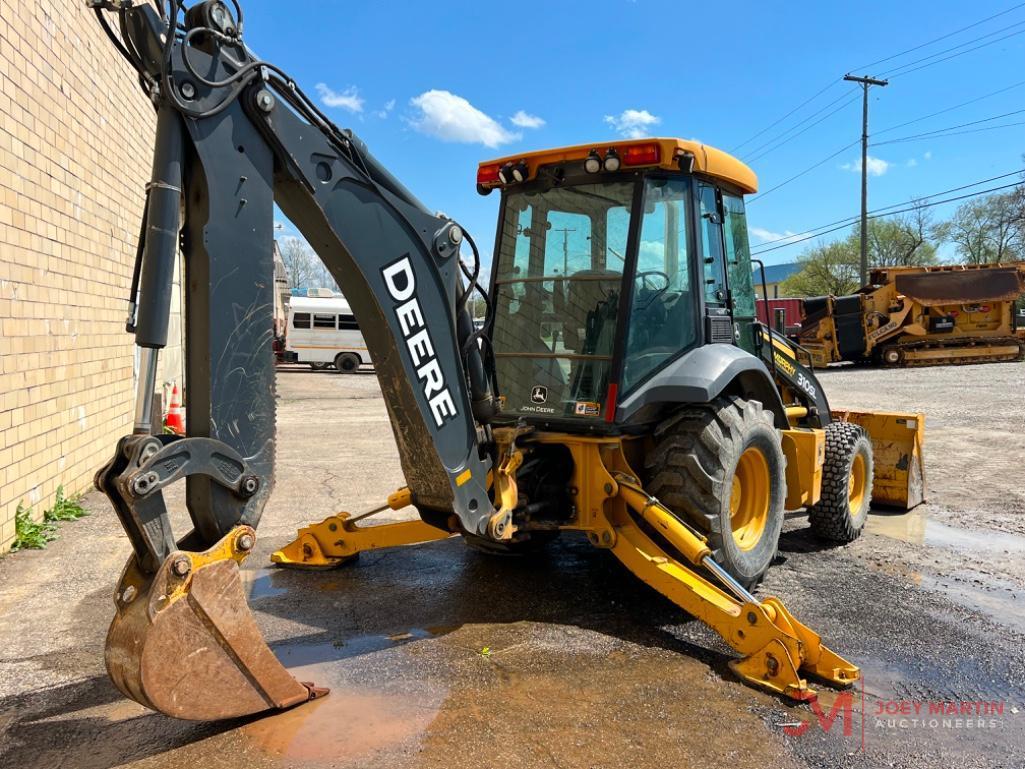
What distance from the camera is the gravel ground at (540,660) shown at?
310 centimetres

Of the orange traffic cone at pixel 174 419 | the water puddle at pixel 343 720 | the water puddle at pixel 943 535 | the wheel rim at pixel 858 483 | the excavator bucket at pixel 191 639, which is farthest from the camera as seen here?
the orange traffic cone at pixel 174 419

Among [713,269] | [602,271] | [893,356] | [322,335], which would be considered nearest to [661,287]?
[602,271]

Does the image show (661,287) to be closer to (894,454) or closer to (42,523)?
(894,454)

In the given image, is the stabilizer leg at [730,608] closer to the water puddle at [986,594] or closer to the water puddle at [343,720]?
the water puddle at [343,720]

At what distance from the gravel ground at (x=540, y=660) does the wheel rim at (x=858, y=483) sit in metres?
0.35

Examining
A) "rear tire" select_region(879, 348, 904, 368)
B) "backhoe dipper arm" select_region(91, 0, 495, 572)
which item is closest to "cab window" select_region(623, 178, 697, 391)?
"backhoe dipper arm" select_region(91, 0, 495, 572)

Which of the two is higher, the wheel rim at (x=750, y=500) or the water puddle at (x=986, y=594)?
the wheel rim at (x=750, y=500)

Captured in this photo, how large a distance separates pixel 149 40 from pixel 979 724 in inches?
170

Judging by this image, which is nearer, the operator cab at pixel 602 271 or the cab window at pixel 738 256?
the operator cab at pixel 602 271

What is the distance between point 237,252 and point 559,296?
230cm

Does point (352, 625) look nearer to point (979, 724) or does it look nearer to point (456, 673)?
point (456, 673)

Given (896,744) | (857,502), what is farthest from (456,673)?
(857,502)

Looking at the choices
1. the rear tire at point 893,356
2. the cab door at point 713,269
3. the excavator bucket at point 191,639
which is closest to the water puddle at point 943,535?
the cab door at point 713,269

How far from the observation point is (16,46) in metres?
5.78
